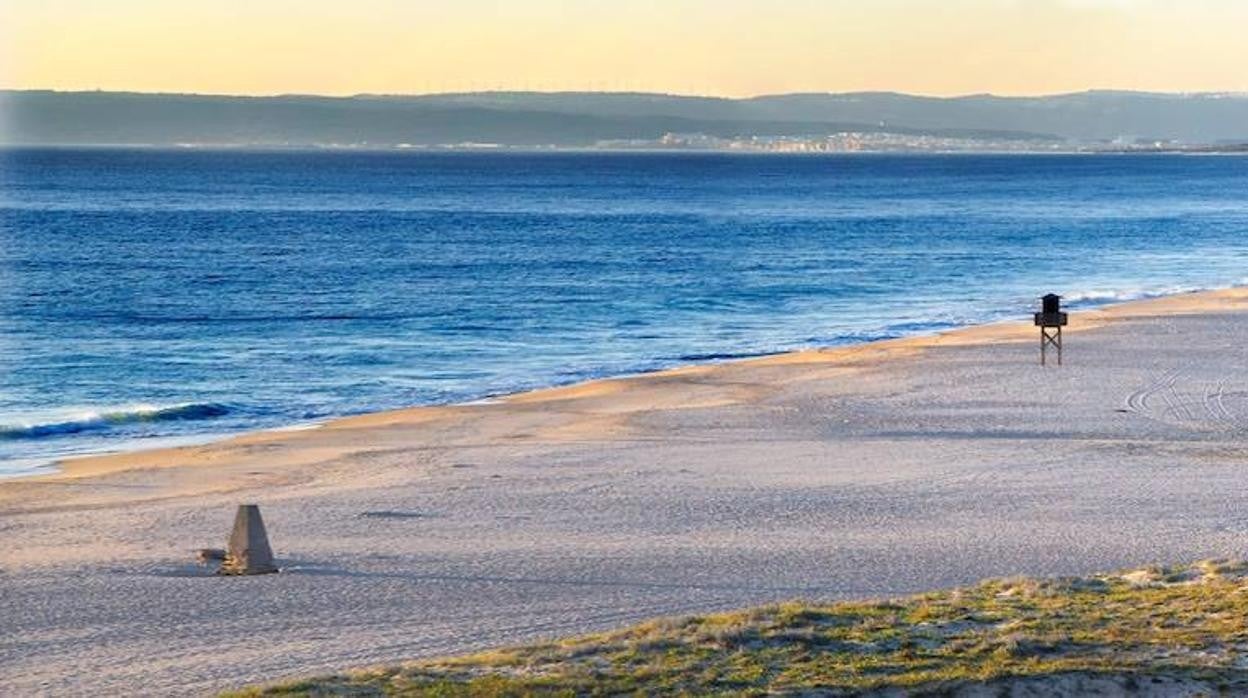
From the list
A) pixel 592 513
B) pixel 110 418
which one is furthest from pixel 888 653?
pixel 110 418

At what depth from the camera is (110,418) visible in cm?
3016

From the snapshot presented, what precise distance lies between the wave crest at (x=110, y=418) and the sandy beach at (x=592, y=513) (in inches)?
105

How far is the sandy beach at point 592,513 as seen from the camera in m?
14.5

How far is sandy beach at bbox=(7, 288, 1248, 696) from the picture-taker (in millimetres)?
14453

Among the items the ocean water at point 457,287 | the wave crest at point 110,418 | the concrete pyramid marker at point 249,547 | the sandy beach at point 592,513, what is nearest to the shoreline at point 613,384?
the sandy beach at point 592,513

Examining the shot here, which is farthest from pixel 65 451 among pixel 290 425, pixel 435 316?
pixel 435 316

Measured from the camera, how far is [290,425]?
29.8 meters

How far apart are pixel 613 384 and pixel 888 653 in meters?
22.4

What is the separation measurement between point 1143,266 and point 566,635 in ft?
196

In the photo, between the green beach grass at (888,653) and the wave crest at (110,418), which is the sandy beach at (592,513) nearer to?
the green beach grass at (888,653)

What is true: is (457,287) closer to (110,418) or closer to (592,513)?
(110,418)

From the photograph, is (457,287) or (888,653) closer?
(888,653)

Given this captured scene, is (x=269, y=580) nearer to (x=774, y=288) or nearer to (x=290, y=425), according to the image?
(x=290, y=425)

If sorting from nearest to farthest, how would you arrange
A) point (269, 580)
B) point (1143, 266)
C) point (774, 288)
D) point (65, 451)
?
1. point (269, 580)
2. point (65, 451)
3. point (774, 288)
4. point (1143, 266)
